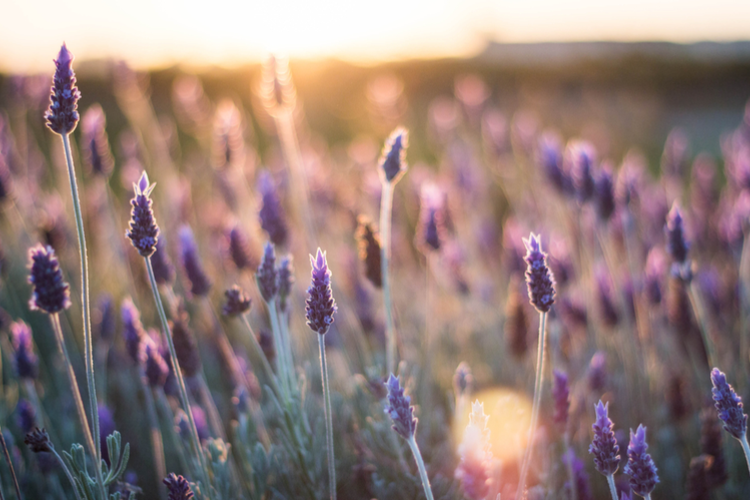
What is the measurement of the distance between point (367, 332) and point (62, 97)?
6.10 feet

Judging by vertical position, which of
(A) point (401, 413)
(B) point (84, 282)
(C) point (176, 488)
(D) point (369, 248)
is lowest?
(C) point (176, 488)

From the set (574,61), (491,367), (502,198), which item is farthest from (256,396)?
(574,61)

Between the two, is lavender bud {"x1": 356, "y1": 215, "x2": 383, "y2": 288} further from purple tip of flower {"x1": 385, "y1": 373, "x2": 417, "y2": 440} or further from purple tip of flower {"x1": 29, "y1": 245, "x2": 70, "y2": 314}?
purple tip of flower {"x1": 29, "y1": 245, "x2": 70, "y2": 314}

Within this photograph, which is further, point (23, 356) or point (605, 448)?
point (23, 356)

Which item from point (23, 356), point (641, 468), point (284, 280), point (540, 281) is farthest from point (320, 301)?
point (23, 356)

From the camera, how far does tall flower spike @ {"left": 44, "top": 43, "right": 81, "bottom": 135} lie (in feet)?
4.40

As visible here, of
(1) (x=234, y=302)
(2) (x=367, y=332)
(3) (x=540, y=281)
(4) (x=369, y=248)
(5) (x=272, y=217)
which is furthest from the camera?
(2) (x=367, y=332)

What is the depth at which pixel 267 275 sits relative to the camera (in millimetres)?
1569

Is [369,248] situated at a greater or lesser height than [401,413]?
greater

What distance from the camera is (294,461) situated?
1879 mm

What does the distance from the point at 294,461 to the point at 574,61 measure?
62.6ft

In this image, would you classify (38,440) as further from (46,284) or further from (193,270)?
(193,270)

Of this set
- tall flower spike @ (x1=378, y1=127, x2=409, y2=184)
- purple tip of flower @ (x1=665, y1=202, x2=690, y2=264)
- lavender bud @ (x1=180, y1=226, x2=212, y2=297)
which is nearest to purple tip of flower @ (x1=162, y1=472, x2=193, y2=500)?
lavender bud @ (x1=180, y1=226, x2=212, y2=297)

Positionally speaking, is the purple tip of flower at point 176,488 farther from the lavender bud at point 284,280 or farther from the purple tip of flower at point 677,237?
the purple tip of flower at point 677,237
